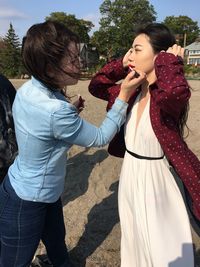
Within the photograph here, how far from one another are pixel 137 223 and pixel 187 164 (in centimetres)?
47

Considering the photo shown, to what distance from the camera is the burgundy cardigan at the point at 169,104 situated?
193cm

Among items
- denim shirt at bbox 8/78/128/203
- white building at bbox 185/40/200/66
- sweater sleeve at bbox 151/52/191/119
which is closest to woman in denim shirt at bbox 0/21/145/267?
denim shirt at bbox 8/78/128/203

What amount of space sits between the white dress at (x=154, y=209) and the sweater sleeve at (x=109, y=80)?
0.28m

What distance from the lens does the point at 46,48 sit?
177cm

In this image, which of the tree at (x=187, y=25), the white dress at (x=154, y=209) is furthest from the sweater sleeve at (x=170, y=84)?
the tree at (x=187, y=25)

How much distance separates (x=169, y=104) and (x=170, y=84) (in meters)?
0.11

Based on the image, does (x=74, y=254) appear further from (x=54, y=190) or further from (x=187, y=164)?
(x=187, y=164)

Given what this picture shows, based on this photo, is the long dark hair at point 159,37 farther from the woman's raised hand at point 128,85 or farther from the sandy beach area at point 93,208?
the sandy beach area at point 93,208

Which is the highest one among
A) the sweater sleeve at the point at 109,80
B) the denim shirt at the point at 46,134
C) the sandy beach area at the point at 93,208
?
the sweater sleeve at the point at 109,80

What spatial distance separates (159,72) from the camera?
199 centimetres

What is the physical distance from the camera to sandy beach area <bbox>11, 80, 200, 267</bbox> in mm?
3203

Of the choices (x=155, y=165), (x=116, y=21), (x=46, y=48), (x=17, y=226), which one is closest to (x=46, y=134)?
(x=46, y=48)

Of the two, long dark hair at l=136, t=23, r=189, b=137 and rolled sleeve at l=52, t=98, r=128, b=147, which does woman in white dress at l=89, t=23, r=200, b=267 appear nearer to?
long dark hair at l=136, t=23, r=189, b=137

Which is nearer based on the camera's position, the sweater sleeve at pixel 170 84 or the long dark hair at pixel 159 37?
the sweater sleeve at pixel 170 84
